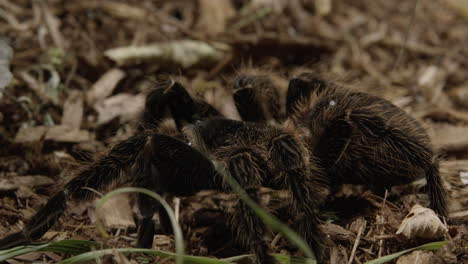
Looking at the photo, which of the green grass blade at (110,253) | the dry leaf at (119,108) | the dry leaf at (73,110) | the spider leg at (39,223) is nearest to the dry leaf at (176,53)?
the dry leaf at (119,108)

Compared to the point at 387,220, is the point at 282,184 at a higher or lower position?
higher

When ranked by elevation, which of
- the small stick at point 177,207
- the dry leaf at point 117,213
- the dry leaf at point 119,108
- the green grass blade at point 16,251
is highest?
the dry leaf at point 119,108

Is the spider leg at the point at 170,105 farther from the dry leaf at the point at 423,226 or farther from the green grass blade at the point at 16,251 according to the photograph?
the dry leaf at the point at 423,226

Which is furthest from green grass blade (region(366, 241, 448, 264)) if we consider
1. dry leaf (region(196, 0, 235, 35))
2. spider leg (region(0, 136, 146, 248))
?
dry leaf (region(196, 0, 235, 35))

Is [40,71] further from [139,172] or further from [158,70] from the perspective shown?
[139,172]

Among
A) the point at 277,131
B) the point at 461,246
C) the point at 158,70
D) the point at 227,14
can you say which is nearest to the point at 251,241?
the point at 277,131
